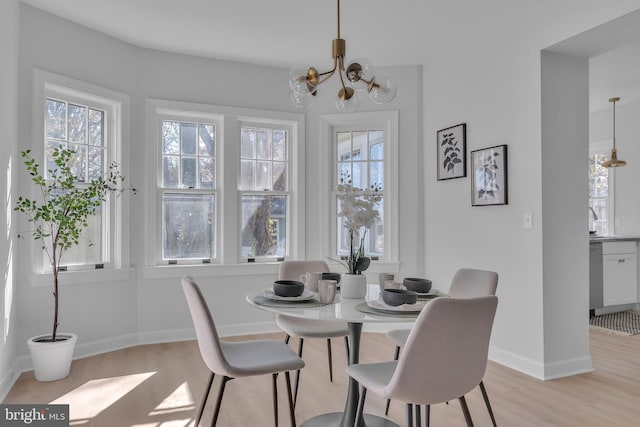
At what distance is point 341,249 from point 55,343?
2.67 metres

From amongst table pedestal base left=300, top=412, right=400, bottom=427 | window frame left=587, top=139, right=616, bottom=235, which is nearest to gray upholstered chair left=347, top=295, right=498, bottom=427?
table pedestal base left=300, top=412, right=400, bottom=427

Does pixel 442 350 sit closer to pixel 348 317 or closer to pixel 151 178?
pixel 348 317

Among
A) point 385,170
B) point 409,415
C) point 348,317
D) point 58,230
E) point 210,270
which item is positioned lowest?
point 409,415

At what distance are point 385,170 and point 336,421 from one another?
2778 mm

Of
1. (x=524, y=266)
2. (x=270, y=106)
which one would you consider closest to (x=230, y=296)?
(x=270, y=106)

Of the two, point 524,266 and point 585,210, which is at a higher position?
point 585,210

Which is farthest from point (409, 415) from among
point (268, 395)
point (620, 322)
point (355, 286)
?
point (620, 322)

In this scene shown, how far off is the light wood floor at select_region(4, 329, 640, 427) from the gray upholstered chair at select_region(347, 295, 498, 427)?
0.97m

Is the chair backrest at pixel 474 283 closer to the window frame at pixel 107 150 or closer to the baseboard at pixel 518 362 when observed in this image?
the baseboard at pixel 518 362

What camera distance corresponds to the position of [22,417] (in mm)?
2396

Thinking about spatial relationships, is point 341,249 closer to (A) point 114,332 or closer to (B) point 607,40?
(A) point 114,332

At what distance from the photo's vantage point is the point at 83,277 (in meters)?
3.59

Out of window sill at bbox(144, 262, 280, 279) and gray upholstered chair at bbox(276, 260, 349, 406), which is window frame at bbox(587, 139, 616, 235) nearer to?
window sill at bbox(144, 262, 280, 279)

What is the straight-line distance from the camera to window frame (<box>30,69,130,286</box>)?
10.9ft
